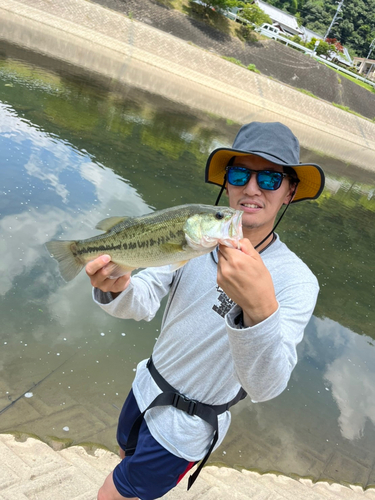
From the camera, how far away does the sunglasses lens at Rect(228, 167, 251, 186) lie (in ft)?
8.96

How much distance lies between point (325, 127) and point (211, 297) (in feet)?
185

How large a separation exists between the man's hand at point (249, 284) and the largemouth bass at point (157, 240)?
147 mm

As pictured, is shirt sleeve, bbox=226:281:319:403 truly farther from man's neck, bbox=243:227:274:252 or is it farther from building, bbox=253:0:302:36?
building, bbox=253:0:302:36

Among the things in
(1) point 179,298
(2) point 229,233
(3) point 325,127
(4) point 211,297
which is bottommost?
(3) point 325,127

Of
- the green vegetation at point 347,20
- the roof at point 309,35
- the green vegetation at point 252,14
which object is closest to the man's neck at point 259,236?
the green vegetation at point 252,14

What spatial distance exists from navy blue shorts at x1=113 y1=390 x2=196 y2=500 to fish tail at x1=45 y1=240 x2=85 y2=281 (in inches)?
49.3

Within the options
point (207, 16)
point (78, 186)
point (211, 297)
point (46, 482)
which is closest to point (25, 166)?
point (78, 186)

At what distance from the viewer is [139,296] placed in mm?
2898

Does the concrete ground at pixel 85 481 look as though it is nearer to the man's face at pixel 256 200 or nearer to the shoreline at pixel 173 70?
the man's face at pixel 256 200

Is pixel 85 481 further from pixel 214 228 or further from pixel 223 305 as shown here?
pixel 214 228

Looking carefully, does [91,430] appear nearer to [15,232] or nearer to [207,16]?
[15,232]

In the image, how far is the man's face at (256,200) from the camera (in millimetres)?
2682

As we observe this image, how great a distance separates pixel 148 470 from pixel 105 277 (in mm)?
1418

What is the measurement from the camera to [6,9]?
135 ft
